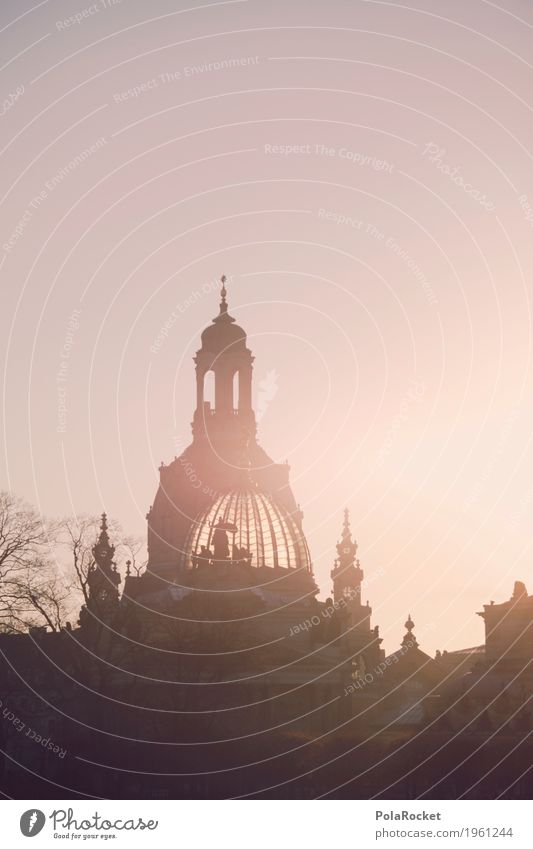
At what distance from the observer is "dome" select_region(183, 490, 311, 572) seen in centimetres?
13975

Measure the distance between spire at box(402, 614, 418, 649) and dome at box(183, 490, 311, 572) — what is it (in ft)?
74.5

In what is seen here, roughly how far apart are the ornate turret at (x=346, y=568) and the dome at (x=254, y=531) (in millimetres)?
4525

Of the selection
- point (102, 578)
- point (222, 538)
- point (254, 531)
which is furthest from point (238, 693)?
point (254, 531)

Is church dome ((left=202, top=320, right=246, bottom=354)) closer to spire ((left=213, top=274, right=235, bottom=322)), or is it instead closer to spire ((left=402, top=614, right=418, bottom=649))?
spire ((left=213, top=274, right=235, bottom=322))

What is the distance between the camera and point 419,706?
99188mm

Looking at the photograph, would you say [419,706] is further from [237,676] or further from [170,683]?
[170,683]

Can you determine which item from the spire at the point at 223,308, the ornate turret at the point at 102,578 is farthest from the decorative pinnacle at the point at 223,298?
the ornate turret at the point at 102,578

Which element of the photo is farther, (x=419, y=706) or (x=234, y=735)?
(x=419, y=706)

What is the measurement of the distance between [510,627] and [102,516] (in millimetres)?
Answer: 24110

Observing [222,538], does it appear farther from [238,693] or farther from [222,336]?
[238,693]

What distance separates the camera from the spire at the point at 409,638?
113556mm

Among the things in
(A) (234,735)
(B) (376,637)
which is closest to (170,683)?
(A) (234,735)

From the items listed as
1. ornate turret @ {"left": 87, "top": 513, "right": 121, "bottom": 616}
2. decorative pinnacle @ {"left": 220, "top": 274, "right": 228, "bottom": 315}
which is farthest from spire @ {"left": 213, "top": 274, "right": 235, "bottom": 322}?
ornate turret @ {"left": 87, "top": 513, "right": 121, "bottom": 616}
